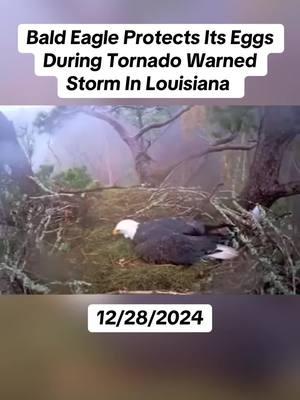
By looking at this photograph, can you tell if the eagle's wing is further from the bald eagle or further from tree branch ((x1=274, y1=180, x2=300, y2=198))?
tree branch ((x1=274, y1=180, x2=300, y2=198))

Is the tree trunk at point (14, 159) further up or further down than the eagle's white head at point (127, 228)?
further up

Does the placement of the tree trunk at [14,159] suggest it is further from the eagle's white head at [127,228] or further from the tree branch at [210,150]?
the tree branch at [210,150]

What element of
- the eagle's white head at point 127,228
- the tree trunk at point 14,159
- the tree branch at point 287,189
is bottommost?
the eagle's white head at point 127,228

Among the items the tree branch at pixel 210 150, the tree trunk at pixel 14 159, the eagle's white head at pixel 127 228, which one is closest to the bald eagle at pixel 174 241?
the eagle's white head at pixel 127 228

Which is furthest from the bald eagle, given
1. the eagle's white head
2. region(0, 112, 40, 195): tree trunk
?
region(0, 112, 40, 195): tree trunk

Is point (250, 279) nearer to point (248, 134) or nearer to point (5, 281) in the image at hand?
point (248, 134)

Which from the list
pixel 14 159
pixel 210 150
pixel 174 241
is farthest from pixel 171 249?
pixel 14 159
